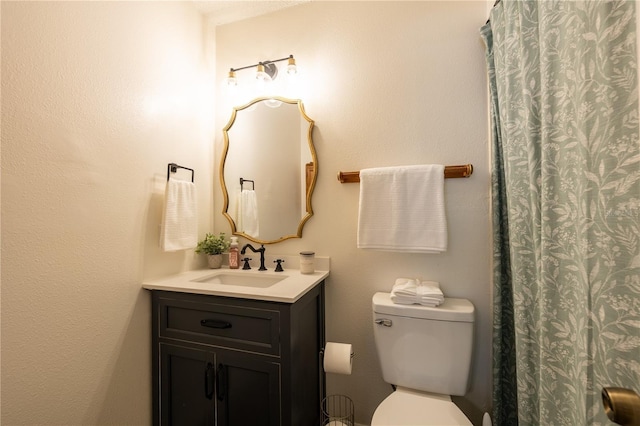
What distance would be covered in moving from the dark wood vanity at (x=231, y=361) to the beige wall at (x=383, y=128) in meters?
0.33

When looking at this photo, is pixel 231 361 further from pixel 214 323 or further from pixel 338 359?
pixel 338 359

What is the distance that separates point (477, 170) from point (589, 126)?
2.71ft

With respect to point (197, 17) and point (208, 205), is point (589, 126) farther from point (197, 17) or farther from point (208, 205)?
point (197, 17)

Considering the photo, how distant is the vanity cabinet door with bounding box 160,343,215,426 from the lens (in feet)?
4.01

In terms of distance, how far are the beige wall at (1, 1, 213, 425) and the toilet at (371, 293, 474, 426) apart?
1.17m

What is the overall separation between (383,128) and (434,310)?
38.6 inches

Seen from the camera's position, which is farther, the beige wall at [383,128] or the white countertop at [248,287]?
the beige wall at [383,128]

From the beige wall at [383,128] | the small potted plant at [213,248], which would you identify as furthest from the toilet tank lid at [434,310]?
the small potted plant at [213,248]

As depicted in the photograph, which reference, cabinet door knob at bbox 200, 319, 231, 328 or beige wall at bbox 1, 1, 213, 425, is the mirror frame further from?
cabinet door knob at bbox 200, 319, 231, 328

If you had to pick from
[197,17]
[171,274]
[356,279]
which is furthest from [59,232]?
[197,17]

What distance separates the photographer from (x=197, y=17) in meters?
1.75

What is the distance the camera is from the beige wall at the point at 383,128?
1383 mm

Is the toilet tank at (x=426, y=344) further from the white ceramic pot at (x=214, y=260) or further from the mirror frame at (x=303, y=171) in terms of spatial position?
the white ceramic pot at (x=214, y=260)

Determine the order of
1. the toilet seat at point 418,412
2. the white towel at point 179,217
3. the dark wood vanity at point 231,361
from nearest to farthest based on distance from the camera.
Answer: the toilet seat at point 418,412 < the dark wood vanity at point 231,361 < the white towel at point 179,217
